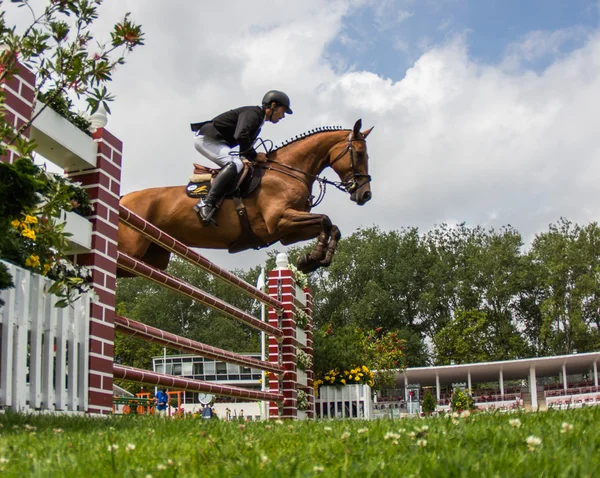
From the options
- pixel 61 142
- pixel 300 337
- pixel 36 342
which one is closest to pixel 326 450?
pixel 36 342

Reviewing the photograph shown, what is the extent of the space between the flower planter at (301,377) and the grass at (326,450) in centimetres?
678

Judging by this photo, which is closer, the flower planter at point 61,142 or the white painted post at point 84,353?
the white painted post at point 84,353

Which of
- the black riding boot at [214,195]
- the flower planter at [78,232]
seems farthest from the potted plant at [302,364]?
the flower planter at [78,232]

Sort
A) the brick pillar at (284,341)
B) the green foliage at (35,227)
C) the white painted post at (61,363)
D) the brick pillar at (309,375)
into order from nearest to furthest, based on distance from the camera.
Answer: the green foliage at (35,227) < the white painted post at (61,363) < the brick pillar at (284,341) < the brick pillar at (309,375)

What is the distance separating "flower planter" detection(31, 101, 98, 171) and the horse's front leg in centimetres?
216

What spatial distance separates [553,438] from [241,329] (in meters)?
41.7

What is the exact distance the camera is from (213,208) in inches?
259

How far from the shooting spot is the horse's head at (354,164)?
6957 millimetres

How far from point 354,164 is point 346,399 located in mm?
6595

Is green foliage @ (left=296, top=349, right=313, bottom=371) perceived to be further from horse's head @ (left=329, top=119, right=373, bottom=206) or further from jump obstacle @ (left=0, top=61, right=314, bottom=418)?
horse's head @ (left=329, top=119, right=373, bottom=206)

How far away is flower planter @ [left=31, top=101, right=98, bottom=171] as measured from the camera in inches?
177

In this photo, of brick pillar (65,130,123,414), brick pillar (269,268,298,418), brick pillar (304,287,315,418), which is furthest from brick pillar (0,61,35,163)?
brick pillar (304,287,315,418)

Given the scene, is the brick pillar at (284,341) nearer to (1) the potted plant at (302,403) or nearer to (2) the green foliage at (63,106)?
(1) the potted plant at (302,403)

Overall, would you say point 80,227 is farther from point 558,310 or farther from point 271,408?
point 558,310
